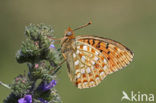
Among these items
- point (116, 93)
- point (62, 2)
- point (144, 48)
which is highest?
point (62, 2)

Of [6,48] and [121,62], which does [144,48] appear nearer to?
[6,48]

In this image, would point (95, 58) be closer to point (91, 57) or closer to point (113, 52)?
point (91, 57)

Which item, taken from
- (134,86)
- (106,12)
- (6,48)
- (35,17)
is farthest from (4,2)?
(134,86)

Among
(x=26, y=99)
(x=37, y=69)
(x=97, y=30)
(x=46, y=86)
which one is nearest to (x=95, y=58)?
(x=46, y=86)

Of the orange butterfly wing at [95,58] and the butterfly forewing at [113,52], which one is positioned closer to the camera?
the orange butterfly wing at [95,58]

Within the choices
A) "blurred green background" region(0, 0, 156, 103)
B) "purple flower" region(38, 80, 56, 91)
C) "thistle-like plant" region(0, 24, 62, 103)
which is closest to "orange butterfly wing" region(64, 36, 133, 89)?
"thistle-like plant" region(0, 24, 62, 103)

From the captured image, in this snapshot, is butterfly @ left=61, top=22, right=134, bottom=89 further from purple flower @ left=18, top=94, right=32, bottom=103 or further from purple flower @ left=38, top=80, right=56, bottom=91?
purple flower @ left=18, top=94, right=32, bottom=103

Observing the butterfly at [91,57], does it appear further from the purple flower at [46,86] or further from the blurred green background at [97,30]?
the blurred green background at [97,30]

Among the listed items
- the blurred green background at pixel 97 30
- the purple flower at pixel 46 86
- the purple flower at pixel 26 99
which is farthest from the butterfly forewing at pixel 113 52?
the blurred green background at pixel 97 30
